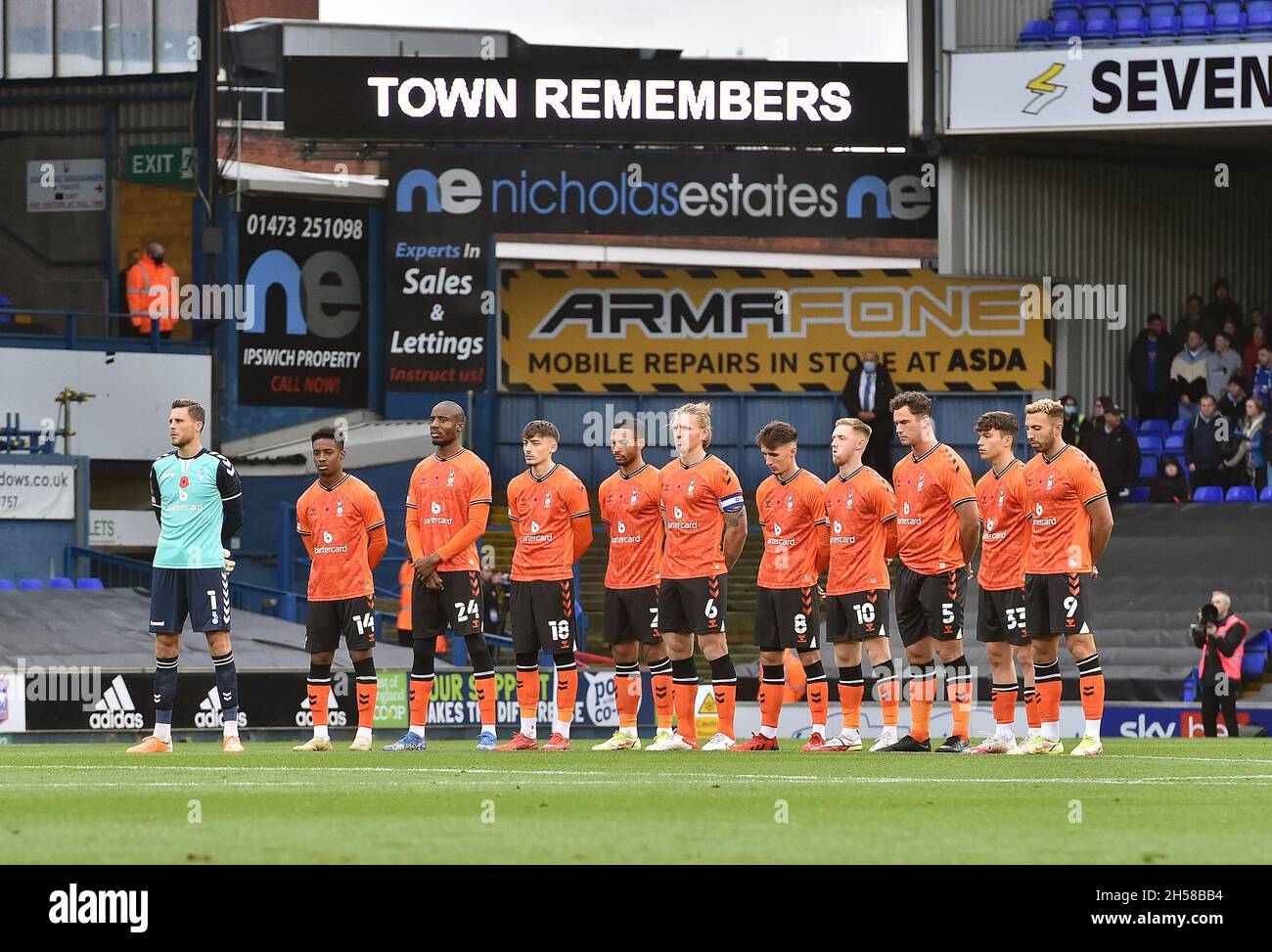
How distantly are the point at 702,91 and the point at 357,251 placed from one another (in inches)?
260

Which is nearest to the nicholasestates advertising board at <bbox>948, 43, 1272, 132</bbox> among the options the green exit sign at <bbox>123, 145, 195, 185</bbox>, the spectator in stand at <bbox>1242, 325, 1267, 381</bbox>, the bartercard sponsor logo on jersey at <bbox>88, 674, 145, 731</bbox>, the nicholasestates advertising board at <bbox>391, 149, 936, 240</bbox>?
the nicholasestates advertising board at <bbox>391, 149, 936, 240</bbox>

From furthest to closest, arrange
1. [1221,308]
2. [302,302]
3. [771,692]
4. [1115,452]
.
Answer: [302,302] → [1221,308] → [1115,452] → [771,692]

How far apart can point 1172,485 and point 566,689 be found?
53.2ft

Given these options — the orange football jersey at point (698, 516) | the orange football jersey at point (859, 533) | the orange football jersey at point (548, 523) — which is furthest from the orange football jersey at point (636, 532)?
the orange football jersey at point (859, 533)

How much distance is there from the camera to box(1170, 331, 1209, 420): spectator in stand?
3039cm

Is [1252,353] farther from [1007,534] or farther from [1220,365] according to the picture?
[1007,534]

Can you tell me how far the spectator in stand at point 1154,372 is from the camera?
3117cm

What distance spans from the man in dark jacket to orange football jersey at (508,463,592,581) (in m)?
17.2

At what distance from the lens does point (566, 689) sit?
15125 millimetres

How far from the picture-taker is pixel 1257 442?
2858cm

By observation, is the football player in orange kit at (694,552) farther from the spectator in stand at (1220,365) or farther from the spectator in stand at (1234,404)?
the spectator in stand at (1220,365)

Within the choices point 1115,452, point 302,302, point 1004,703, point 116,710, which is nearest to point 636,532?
point 1004,703

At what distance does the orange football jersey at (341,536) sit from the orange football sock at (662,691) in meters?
2.18

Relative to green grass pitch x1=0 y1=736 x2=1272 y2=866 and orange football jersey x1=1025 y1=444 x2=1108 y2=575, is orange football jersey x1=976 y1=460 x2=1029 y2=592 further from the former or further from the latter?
green grass pitch x1=0 y1=736 x2=1272 y2=866
